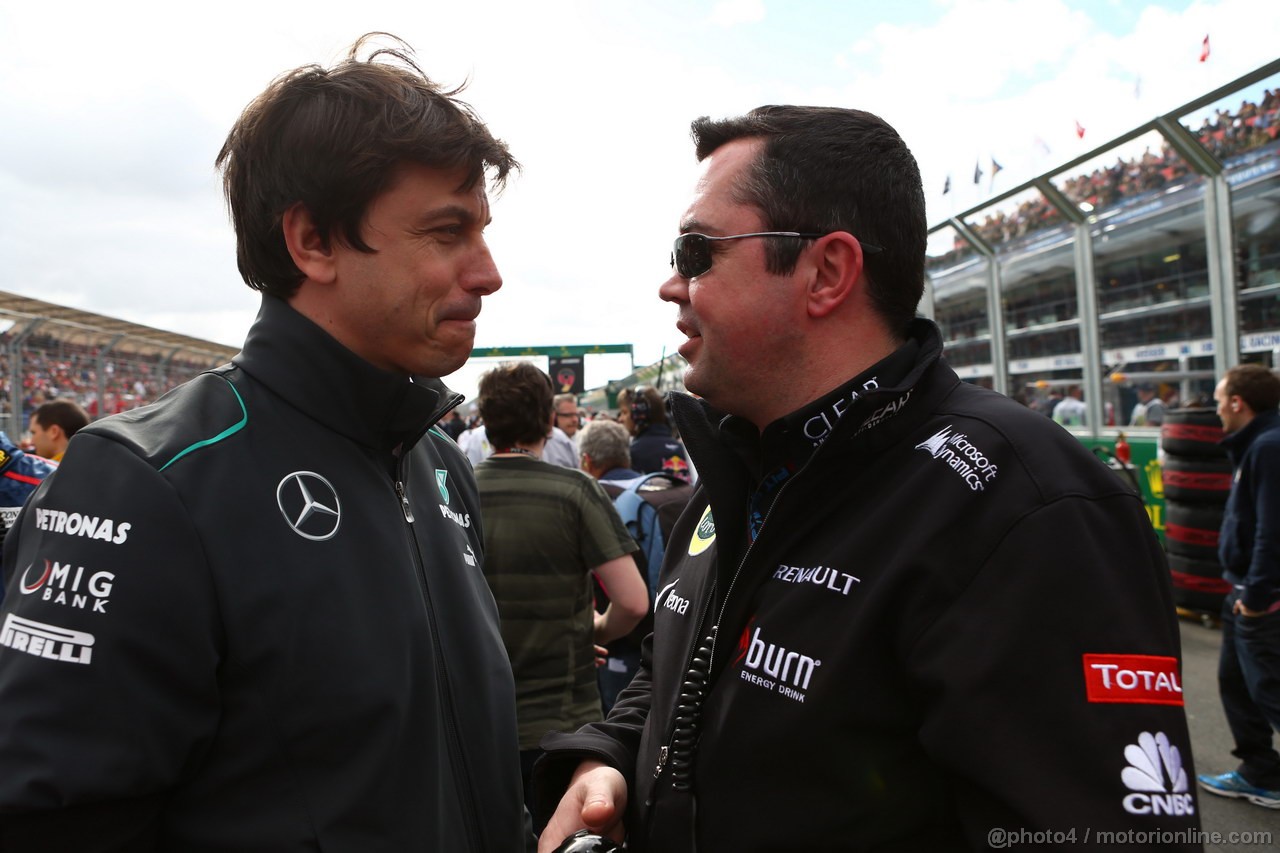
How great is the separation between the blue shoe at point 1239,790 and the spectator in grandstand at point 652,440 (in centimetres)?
334

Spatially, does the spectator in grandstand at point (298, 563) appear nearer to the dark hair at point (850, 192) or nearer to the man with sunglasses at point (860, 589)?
the man with sunglasses at point (860, 589)

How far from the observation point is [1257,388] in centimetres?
488

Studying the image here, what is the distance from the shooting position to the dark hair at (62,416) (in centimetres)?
590

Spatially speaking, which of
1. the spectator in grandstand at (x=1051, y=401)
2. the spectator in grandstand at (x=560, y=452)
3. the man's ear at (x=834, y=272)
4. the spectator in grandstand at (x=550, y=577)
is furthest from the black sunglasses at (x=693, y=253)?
the spectator in grandstand at (x=1051, y=401)

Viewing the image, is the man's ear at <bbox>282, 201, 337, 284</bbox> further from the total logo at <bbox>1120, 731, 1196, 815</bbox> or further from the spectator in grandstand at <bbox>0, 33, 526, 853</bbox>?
the total logo at <bbox>1120, 731, 1196, 815</bbox>

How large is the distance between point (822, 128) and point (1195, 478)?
6.81 meters

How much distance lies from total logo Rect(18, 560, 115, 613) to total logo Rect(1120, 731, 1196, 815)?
1.35 meters

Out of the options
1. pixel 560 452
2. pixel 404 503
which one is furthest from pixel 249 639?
pixel 560 452

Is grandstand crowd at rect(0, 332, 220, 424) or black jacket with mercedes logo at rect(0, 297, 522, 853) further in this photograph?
grandstand crowd at rect(0, 332, 220, 424)

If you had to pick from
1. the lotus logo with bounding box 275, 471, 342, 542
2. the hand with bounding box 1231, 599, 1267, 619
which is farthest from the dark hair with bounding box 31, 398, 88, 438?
the hand with bounding box 1231, 599, 1267, 619

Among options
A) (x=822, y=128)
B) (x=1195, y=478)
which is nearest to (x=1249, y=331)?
(x=1195, y=478)

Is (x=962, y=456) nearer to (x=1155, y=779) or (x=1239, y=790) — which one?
(x=1155, y=779)

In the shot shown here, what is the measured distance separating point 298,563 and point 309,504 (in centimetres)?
11

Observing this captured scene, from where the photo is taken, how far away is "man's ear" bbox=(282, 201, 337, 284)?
5.09 feet
